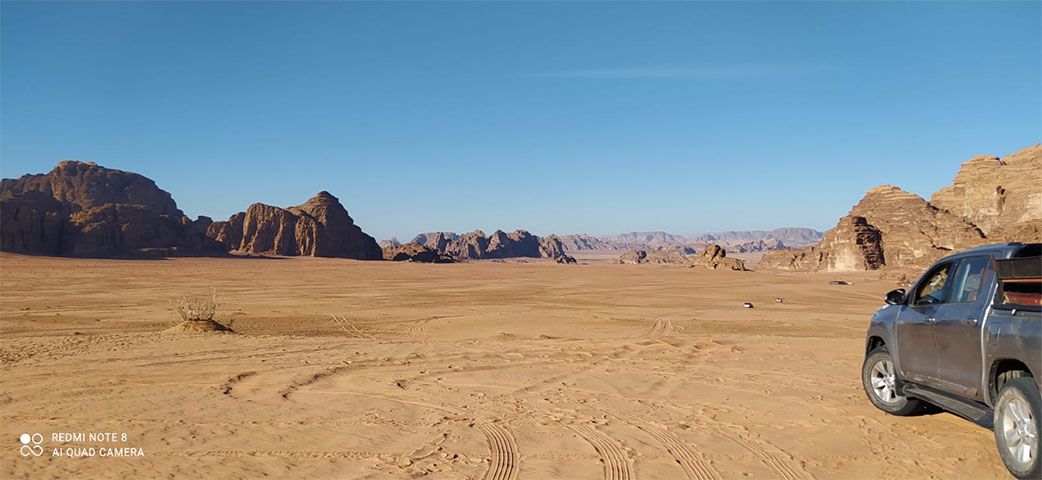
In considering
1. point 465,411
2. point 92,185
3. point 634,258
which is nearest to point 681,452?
point 465,411

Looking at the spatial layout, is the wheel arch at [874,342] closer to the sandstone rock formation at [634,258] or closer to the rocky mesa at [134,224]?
the rocky mesa at [134,224]

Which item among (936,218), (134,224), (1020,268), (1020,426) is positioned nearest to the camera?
(1020,426)

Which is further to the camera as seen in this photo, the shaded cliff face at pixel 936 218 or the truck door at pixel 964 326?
the shaded cliff face at pixel 936 218

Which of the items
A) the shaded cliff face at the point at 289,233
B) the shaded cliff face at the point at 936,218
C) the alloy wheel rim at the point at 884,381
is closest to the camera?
the alloy wheel rim at the point at 884,381

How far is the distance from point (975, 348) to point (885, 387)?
2.09 metres

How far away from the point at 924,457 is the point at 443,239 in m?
185

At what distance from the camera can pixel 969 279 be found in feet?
20.8

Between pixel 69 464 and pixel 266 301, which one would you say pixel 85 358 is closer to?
pixel 69 464

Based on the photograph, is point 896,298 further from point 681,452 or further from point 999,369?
point 681,452

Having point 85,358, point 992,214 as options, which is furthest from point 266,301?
point 992,214

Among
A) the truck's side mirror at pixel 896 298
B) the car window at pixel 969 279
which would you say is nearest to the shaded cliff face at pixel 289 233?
the truck's side mirror at pixel 896 298

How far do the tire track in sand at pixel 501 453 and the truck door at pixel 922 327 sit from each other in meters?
4.41

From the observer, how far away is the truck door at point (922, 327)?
655cm

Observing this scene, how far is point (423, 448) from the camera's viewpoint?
6.00 m
